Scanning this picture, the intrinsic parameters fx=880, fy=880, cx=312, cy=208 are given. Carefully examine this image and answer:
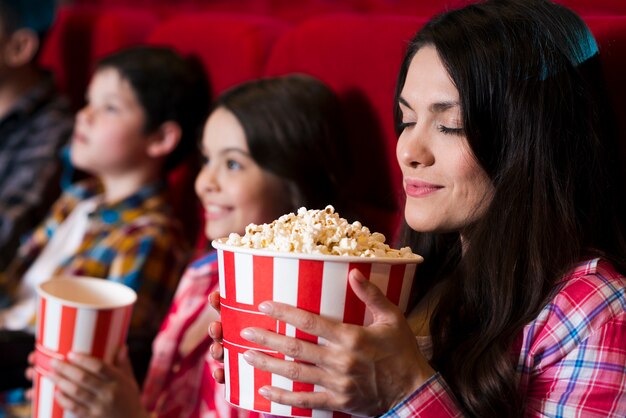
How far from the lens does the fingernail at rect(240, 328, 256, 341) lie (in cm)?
93

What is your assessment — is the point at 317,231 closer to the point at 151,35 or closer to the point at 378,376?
the point at 378,376

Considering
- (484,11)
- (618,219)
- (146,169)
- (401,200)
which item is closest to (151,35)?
(146,169)

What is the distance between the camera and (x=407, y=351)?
3.01ft

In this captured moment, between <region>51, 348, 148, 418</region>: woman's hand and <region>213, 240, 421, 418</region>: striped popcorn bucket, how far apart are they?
1.37 ft

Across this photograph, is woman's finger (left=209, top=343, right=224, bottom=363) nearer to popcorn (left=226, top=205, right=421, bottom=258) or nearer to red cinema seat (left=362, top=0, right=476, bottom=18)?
popcorn (left=226, top=205, right=421, bottom=258)

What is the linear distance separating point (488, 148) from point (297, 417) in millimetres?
387

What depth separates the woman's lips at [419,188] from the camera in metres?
1.09

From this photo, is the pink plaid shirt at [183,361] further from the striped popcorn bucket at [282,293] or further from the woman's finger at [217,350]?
the striped popcorn bucket at [282,293]

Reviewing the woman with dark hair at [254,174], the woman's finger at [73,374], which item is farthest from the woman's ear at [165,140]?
the woman's finger at [73,374]

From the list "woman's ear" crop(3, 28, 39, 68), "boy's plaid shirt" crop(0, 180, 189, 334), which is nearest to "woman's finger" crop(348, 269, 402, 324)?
"boy's plaid shirt" crop(0, 180, 189, 334)

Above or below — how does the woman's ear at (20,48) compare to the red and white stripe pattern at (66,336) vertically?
above

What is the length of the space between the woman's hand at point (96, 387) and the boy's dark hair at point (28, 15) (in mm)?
1530

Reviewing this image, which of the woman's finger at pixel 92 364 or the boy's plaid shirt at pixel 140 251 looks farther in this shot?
the boy's plaid shirt at pixel 140 251

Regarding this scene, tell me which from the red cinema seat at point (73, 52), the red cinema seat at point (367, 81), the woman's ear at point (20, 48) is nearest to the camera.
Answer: the red cinema seat at point (367, 81)
